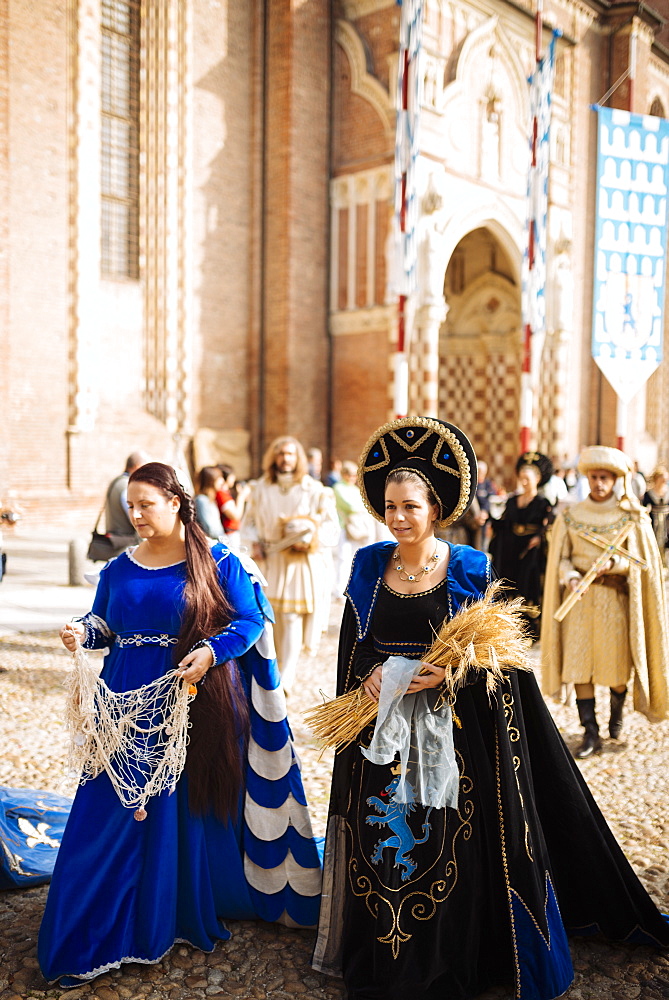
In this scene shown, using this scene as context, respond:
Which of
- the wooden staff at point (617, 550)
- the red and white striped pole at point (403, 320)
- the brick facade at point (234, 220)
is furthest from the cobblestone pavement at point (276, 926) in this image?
the brick facade at point (234, 220)

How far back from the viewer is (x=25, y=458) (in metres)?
13.4

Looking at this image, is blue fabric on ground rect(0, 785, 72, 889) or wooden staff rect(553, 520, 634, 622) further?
wooden staff rect(553, 520, 634, 622)

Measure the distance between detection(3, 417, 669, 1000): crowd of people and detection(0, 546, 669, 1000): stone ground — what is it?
8 cm

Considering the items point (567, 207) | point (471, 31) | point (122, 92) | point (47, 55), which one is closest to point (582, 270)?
point (567, 207)

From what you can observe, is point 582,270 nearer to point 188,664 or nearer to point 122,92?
point 122,92

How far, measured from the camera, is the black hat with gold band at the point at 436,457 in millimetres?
2672

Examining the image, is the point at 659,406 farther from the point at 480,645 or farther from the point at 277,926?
the point at 480,645

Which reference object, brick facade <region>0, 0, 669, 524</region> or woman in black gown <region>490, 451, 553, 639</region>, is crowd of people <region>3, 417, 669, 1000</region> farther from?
brick facade <region>0, 0, 669, 524</region>

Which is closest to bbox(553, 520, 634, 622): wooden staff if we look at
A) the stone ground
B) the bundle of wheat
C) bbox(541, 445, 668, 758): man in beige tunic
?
bbox(541, 445, 668, 758): man in beige tunic

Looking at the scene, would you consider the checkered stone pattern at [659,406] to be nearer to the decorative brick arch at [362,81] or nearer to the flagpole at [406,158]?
the decorative brick arch at [362,81]

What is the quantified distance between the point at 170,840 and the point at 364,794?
2.17 ft

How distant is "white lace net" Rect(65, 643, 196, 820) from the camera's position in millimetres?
2812

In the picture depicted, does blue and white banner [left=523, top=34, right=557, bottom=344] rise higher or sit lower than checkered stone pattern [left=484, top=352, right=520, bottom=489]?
higher

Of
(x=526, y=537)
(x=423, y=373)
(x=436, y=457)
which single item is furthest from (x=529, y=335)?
(x=436, y=457)
